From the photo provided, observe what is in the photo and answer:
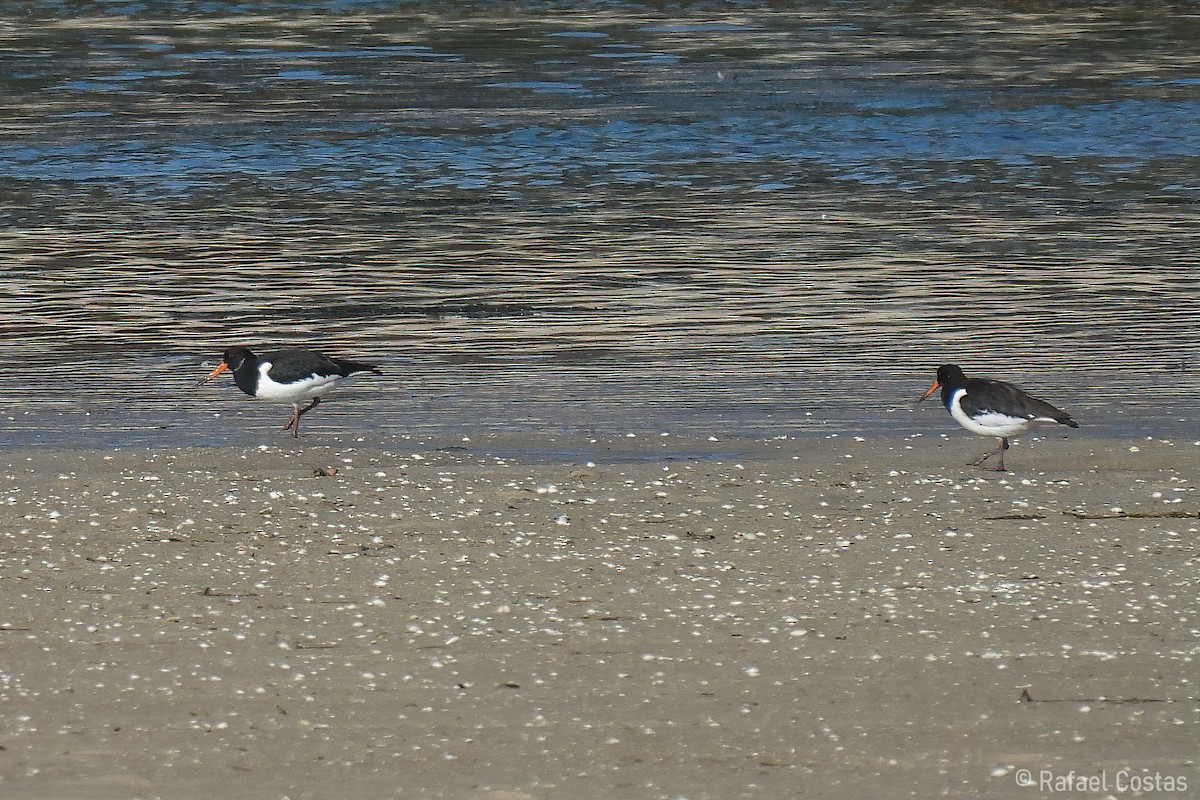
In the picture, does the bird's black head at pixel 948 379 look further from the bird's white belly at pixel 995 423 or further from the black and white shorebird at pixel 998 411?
the bird's white belly at pixel 995 423

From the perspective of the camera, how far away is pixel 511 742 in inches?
236

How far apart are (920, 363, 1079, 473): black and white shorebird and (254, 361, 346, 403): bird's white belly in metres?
3.60

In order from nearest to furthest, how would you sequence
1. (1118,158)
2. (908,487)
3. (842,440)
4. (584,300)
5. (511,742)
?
(511,742) → (908,487) → (842,440) → (584,300) → (1118,158)

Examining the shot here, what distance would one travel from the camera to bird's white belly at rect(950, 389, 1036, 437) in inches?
383

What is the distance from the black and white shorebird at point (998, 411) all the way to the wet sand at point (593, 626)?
0.22m

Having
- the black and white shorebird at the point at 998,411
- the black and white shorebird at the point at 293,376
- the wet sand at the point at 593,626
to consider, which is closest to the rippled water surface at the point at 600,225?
the black and white shorebird at the point at 293,376

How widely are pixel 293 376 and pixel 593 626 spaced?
13.9 feet

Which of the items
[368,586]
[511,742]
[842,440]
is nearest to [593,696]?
[511,742]

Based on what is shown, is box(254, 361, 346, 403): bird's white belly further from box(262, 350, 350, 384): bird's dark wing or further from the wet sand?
the wet sand

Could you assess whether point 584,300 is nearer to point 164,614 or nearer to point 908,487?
point 908,487

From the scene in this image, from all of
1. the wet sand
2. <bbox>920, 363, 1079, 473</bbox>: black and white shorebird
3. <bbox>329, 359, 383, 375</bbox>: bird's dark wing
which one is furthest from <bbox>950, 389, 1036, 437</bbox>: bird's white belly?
<bbox>329, 359, 383, 375</bbox>: bird's dark wing

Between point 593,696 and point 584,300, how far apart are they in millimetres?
8507

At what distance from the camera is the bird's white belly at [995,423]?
973cm

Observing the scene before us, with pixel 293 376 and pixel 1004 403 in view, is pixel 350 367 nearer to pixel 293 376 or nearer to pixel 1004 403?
pixel 293 376
